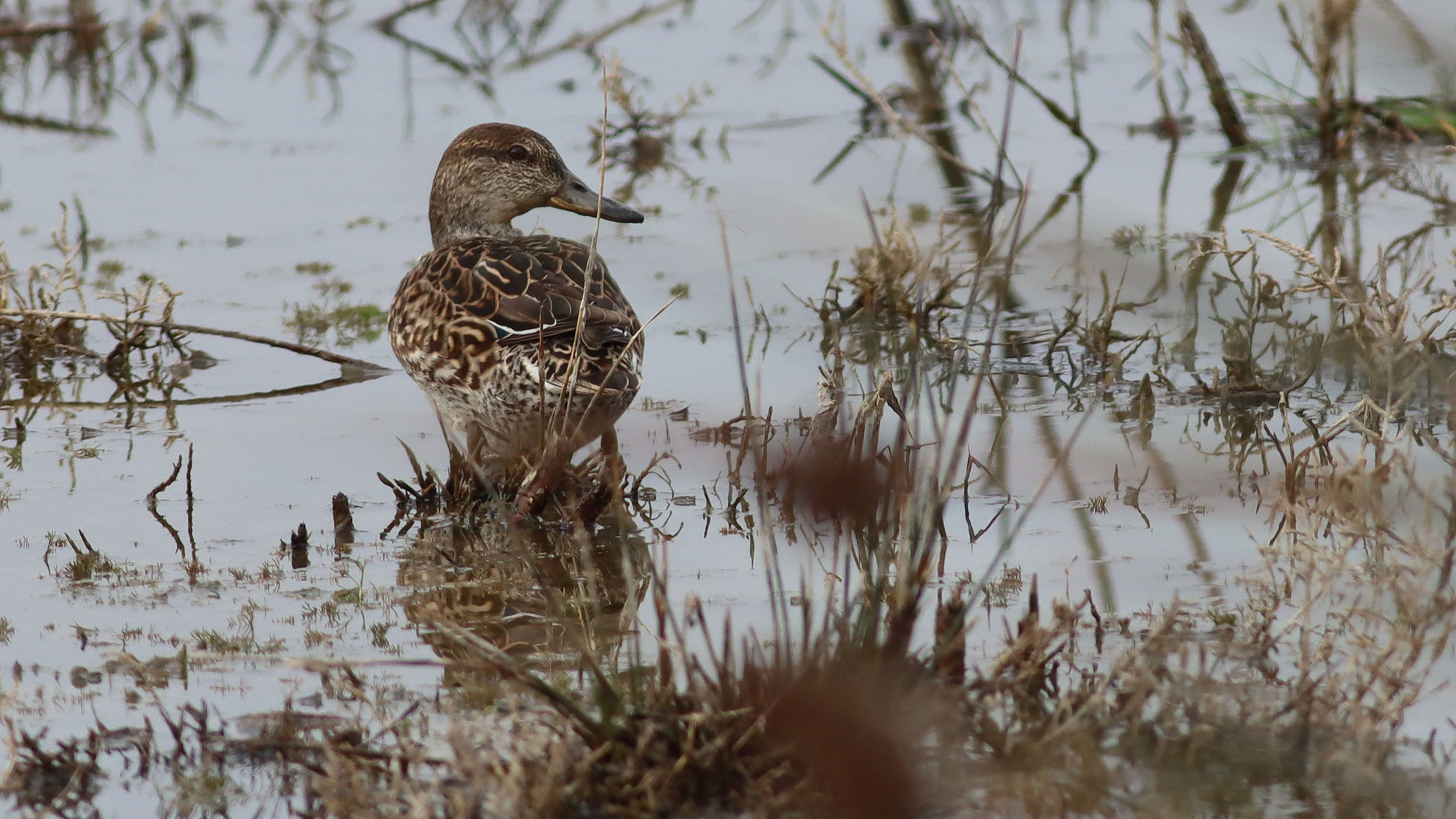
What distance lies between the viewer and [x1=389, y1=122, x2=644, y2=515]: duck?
468 centimetres

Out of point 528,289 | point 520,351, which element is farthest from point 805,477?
point 528,289

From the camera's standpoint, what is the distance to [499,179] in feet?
20.9

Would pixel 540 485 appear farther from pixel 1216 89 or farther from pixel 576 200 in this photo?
pixel 1216 89

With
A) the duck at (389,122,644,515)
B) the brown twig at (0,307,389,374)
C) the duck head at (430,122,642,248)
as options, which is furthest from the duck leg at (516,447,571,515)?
the brown twig at (0,307,389,374)

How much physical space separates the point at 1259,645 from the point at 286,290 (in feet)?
18.8

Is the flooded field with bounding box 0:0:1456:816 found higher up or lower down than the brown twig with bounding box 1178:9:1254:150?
lower down

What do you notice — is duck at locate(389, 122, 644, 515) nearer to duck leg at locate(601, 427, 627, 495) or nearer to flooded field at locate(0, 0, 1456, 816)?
duck leg at locate(601, 427, 627, 495)

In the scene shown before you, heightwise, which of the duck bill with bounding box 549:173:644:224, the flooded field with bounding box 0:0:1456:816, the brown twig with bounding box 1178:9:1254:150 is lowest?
the flooded field with bounding box 0:0:1456:816

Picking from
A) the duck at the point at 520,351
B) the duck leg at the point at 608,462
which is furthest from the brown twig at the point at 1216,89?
the duck leg at the point at 608,462

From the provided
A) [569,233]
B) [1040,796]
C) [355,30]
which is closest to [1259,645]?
[1040,796]

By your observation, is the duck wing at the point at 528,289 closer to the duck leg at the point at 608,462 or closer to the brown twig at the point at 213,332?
the duck leg at the point at 608,462

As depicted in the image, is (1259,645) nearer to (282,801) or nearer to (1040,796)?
(1040,796)

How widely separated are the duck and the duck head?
32cm

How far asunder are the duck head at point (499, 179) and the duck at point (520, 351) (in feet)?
1.06
